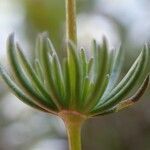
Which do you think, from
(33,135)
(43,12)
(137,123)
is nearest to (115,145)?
(137,123)

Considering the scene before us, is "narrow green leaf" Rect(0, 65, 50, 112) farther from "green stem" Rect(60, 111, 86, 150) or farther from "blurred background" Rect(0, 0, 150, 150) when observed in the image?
"blurred background" Rect(0, 0, 150, 150)

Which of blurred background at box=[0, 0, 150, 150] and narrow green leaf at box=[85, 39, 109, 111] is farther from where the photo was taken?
blurred background at box=[0, 0, 150, 150]

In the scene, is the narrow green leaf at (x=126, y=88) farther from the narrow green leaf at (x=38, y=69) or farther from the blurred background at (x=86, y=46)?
the blurred background at (x=86, y=46)

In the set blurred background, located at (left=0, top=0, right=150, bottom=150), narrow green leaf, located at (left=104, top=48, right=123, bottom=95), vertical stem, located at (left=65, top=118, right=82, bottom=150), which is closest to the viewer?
vertical stem, located at (left=65, top=118, right=82, bottom=150)

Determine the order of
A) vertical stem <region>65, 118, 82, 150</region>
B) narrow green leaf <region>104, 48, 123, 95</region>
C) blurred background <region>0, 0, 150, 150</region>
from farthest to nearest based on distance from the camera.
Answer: blurred background <region>0, 0, 150, 150</region>, narrow green leaf <region>104, 48, 123, 95</region>, vertical stem <region>65, 118, 82, 150</region>

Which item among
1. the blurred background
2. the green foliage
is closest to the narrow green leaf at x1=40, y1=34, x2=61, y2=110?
the green foliage

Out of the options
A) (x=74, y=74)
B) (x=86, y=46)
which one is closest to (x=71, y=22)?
(x=74, y=74)

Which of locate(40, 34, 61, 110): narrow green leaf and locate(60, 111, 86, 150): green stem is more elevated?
locate(40, 34, 61, 110): narrow green leaf
